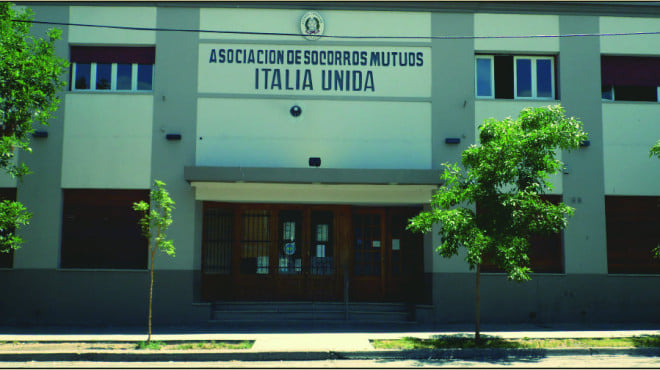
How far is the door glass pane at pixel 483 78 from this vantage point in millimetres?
13625

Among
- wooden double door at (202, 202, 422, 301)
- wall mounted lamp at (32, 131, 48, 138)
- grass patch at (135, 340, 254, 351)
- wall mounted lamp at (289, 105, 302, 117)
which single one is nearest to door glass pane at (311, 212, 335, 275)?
wooden double door at (202, 202, 422, 301)

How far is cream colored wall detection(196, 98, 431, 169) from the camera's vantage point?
1299cm

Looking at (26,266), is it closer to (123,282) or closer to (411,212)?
(123,282)

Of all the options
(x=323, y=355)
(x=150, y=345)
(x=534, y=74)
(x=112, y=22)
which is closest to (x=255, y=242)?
(x=150, y=345)

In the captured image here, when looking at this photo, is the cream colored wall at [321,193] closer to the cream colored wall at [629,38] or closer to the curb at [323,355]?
the curb at [323,355]

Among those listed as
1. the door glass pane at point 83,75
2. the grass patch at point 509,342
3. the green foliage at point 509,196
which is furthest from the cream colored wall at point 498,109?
the door glass pane at point 83,75

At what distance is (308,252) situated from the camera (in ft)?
45.0

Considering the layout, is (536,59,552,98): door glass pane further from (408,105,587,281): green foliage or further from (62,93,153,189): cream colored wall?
(62,93,153,189): cream colored wall

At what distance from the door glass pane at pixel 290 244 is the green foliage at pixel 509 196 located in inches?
174

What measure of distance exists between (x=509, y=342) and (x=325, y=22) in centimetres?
845

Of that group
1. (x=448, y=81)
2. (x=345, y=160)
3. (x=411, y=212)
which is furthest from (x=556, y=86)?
(x=345, y=160)

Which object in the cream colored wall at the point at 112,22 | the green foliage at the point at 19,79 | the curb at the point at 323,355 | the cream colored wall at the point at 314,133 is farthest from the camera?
the cream colored wall at the point at 112,22

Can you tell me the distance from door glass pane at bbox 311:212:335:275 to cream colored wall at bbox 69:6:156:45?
6.03 metres

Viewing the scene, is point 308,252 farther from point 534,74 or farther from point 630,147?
point 630,147
